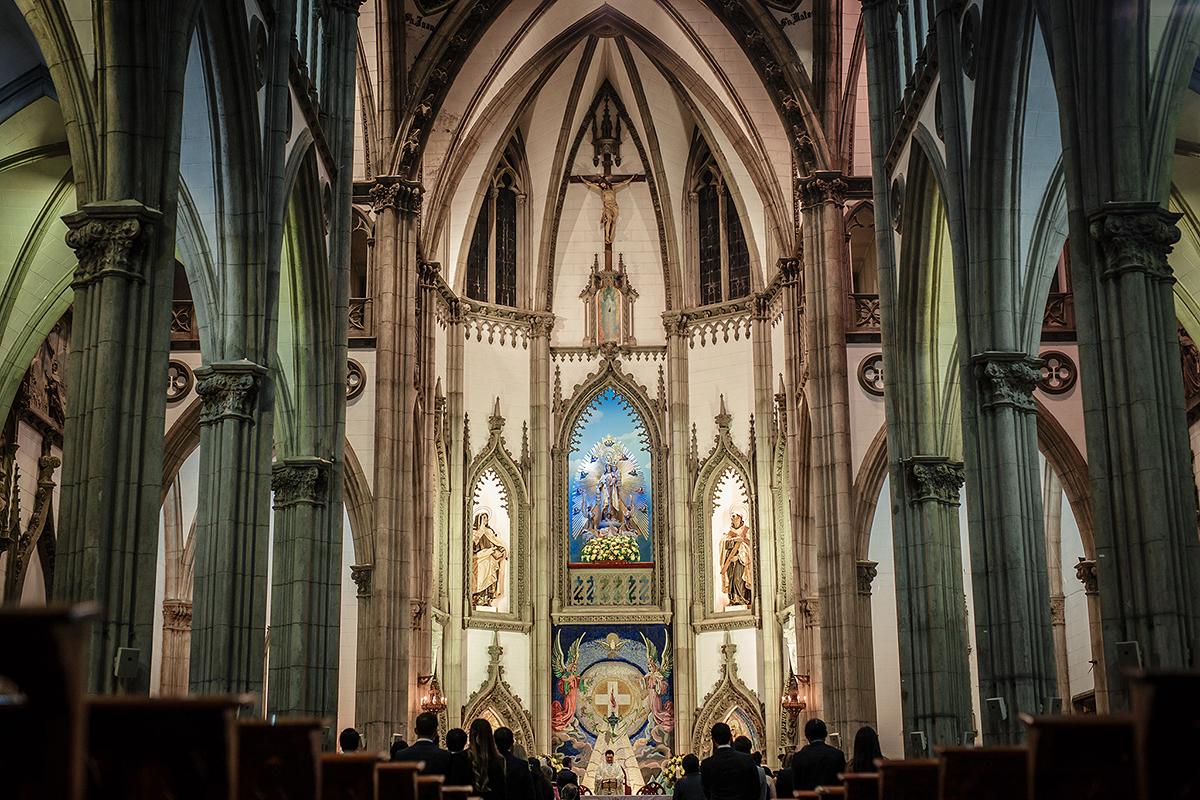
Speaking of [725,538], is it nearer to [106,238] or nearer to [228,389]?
[228,389]

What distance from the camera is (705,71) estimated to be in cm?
2909

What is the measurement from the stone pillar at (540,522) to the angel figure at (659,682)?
2.30m

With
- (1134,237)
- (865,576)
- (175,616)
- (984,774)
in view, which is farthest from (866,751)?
(175,616)

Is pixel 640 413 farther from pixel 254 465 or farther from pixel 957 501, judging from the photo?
pixel 254 465

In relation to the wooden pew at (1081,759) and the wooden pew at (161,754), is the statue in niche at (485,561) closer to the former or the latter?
the wooden pew at (1081,759)

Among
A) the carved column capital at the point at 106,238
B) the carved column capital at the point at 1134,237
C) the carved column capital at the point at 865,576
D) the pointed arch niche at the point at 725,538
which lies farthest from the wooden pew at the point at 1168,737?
the pointed arch niche at the point at 725,538

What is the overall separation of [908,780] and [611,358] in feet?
85.5

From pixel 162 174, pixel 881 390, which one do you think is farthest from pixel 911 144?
pixel 162 174

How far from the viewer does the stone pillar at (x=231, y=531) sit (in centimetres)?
1248

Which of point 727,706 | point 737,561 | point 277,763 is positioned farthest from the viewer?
point 737,561

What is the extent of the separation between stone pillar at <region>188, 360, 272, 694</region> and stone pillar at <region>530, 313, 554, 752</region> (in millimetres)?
17342

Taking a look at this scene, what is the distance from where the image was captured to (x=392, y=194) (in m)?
24.5

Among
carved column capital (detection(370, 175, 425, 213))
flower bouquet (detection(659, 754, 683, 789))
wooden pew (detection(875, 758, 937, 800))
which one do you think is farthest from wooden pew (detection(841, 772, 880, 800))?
flower bouquet (detection(659, 754, 683, 789))

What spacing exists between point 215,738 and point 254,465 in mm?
9283
